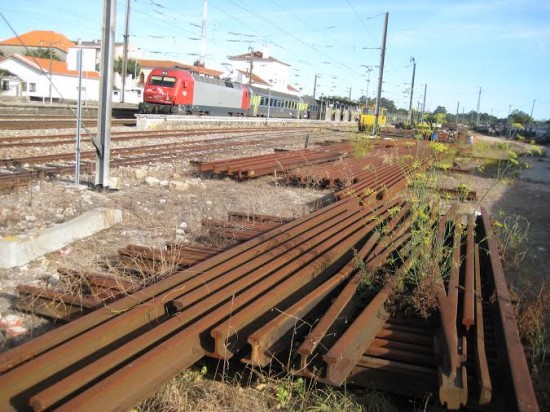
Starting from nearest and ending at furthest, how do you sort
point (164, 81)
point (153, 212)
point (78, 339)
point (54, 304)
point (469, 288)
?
point (78, 339) → point (54, 304) → point (469, 288) → point (153, 212) → point (164, 81)

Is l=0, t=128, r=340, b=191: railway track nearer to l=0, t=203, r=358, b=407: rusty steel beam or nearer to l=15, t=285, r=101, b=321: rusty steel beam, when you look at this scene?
l=15, t=285, r=101, b=321: rusty steel beam

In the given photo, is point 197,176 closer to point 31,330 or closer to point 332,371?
point 31,330

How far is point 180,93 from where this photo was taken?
30438 millimetres

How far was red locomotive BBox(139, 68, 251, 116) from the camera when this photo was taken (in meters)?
29.9

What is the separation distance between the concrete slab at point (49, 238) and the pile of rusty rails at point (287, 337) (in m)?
1.83

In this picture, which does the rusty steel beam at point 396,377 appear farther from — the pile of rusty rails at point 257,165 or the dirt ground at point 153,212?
the pile of rusty rails at point 257,165

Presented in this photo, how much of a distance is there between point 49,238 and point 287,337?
3.04 metres

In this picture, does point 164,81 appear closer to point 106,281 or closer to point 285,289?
point 106,281

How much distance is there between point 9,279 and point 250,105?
41.4m

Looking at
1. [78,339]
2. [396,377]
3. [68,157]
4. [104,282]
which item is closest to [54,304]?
[104,282]

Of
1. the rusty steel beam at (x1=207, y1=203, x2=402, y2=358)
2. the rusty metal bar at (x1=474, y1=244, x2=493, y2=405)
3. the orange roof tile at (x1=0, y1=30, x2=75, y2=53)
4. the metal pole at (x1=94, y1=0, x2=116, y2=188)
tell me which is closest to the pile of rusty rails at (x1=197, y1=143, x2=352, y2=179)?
the metal pole at (x1=94, y1=0, x2=116, y2=188)

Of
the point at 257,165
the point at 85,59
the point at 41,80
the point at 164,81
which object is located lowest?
the point at 257,165

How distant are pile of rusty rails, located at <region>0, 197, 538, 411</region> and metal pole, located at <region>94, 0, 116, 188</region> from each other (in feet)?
15.0

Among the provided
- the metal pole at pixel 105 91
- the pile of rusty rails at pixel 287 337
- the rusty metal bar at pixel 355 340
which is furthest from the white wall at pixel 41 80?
the rusty metal bar at pixel 355 340
